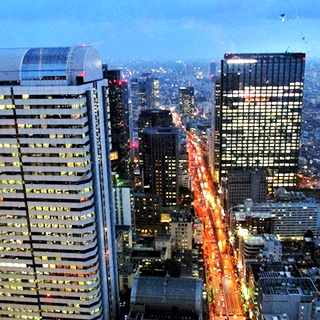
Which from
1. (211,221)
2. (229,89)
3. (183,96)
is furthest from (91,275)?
(183,96)

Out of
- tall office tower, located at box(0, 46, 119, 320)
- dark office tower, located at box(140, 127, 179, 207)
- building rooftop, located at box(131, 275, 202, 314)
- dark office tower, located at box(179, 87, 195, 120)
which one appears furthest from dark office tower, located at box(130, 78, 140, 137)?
tall office tower, located at box(0, 46, 119, 320)

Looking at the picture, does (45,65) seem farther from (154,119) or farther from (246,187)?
(154,119)

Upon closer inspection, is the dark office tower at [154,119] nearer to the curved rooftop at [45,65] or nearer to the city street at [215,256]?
the city street at [215,256]

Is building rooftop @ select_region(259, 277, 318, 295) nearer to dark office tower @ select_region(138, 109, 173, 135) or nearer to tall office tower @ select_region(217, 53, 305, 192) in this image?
tall office tower @ select_region(217, 53, 305, 192)

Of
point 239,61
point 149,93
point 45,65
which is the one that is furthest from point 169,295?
point 149,93

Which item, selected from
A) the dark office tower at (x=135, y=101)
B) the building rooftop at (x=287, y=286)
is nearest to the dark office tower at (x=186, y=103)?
the dark office tower at (x=135, y=101)
